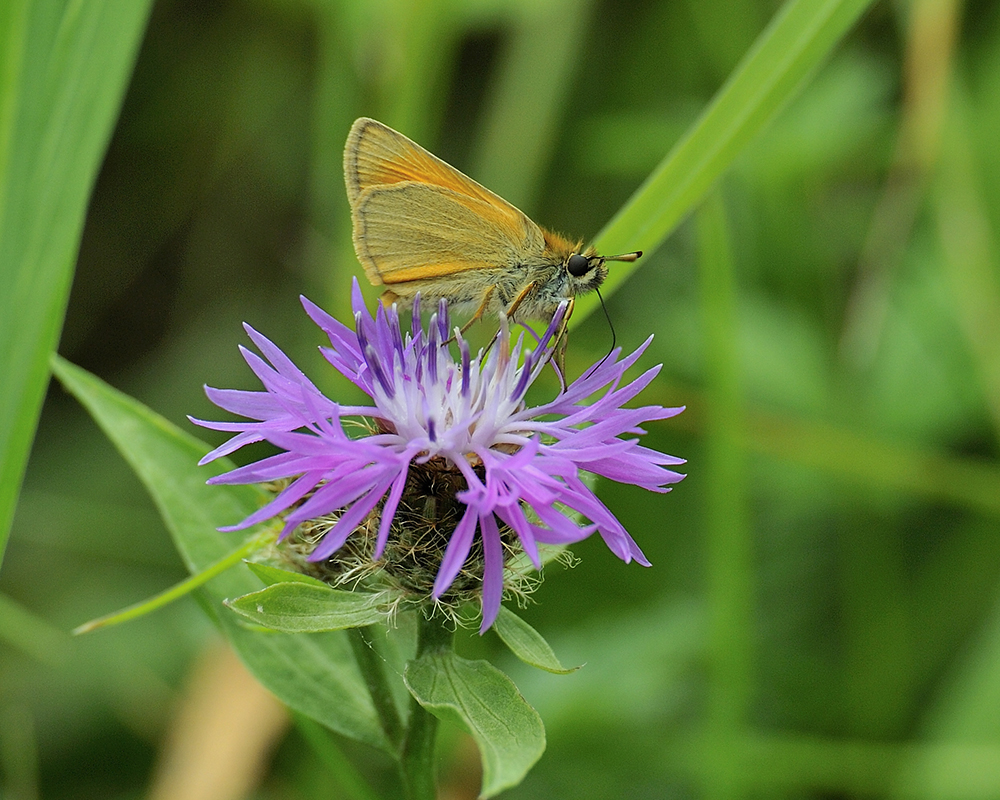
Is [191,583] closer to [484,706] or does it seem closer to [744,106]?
[484,706]

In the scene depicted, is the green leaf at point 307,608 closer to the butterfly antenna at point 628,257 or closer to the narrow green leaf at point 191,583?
the narrow green leaf at point 191,583

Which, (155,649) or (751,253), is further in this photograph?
(751,253)

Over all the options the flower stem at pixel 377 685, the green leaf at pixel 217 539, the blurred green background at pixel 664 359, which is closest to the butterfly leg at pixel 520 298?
the blurred green background at pixel 664 359

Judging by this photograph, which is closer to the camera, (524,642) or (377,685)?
(524,642)

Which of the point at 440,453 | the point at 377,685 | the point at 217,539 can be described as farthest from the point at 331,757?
the point at 440,453

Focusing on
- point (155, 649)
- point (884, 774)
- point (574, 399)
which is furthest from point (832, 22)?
point (155, 649)

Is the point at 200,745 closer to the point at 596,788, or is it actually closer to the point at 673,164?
the point at 596,788
